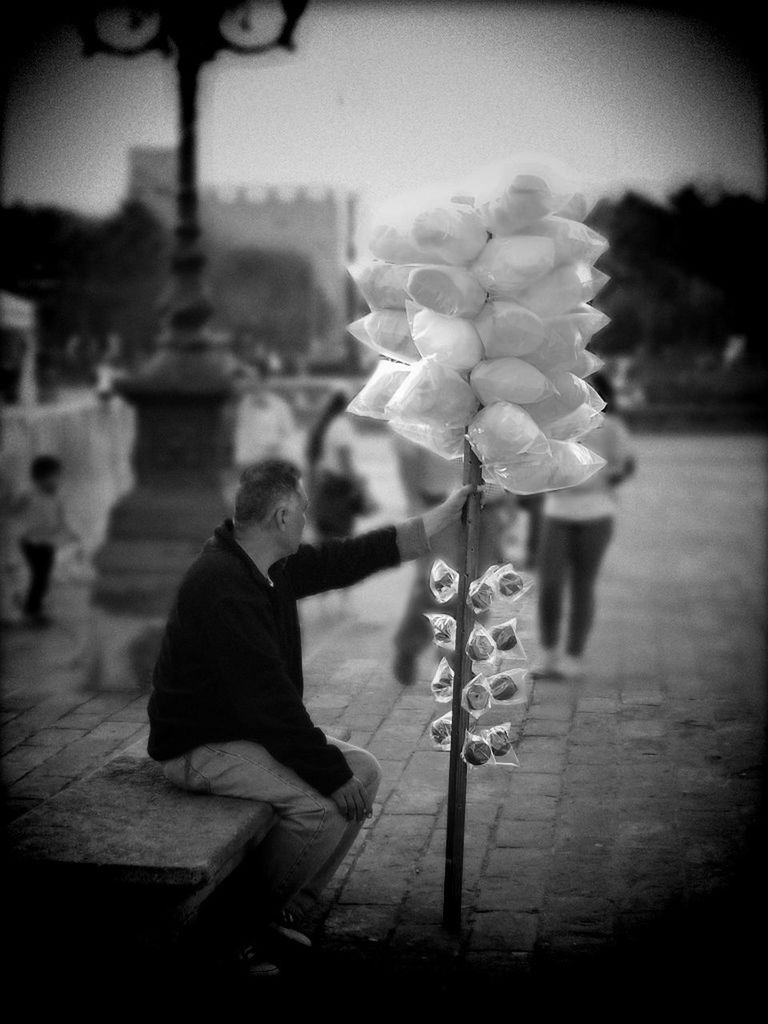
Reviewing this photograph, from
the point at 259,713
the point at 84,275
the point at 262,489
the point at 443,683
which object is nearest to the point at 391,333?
the point at 262,489

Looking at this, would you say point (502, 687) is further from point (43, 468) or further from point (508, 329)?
point (43, 468)

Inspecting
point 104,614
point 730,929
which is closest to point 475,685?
point 730,929

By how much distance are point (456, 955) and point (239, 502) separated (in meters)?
1.49

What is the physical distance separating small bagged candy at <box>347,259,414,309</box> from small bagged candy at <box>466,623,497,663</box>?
1.04 meters

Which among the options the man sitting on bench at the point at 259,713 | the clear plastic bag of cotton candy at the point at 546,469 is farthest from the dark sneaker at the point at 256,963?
the clear plastic bag of cotton candy at the point at 546,469

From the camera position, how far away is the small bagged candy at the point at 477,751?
12.6 ft

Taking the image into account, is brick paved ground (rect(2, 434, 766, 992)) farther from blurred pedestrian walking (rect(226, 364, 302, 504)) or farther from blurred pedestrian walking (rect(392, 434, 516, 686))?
blurred pedestrian walking (rect(226, 364, 302, 504))

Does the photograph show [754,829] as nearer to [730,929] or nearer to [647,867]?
[647,867]

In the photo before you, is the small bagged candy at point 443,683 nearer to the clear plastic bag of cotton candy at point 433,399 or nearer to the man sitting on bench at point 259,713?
the man sitting on bench at point 259,713

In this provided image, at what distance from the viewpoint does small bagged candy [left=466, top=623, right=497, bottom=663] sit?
387 cm

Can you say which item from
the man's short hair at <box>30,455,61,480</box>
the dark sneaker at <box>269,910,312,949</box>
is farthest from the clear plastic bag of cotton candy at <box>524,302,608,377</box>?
the man's short hair at <box>30,455,61,480</box>

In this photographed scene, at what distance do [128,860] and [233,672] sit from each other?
59cm

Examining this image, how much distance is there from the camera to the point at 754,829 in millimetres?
4730

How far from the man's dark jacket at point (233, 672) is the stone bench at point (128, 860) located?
0.20 metres
